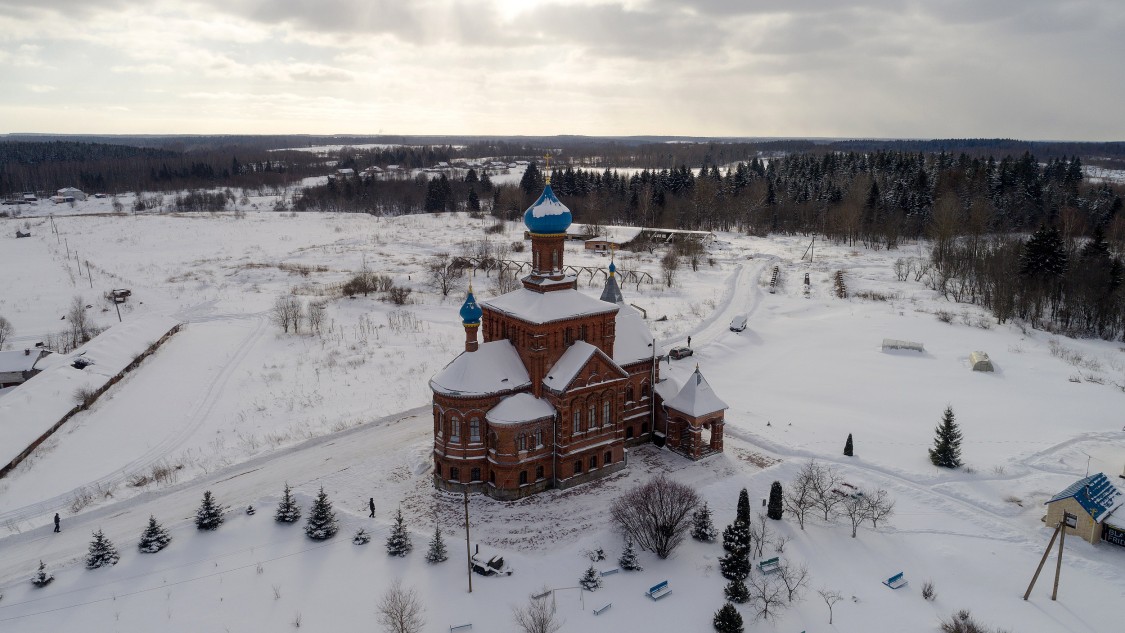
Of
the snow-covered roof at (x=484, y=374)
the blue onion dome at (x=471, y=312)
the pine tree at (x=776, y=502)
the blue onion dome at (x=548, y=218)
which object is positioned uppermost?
the blue onion dome at (x=548, y=218)

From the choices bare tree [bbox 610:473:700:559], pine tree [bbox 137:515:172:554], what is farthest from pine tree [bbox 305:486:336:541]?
bare tree [bbox 610:473:700:559]

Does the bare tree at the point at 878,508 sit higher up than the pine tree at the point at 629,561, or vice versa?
the bare tree at the point at 878,508

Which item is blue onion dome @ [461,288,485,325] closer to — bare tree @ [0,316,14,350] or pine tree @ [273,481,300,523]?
pine tree @ [273,481,300,523]

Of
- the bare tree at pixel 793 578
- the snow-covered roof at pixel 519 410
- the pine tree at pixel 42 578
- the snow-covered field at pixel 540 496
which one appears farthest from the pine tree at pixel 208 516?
the bare tree at pixel 793 578

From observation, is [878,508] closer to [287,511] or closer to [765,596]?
[765,596]

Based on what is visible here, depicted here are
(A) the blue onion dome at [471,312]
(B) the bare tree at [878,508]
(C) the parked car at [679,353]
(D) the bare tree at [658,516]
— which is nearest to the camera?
(D) the bare tree at [658,516]

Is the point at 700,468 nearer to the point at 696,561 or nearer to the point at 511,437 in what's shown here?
the point at 696,561

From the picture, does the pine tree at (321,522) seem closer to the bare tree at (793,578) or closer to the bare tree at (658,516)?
the bare tree at (658,516)
